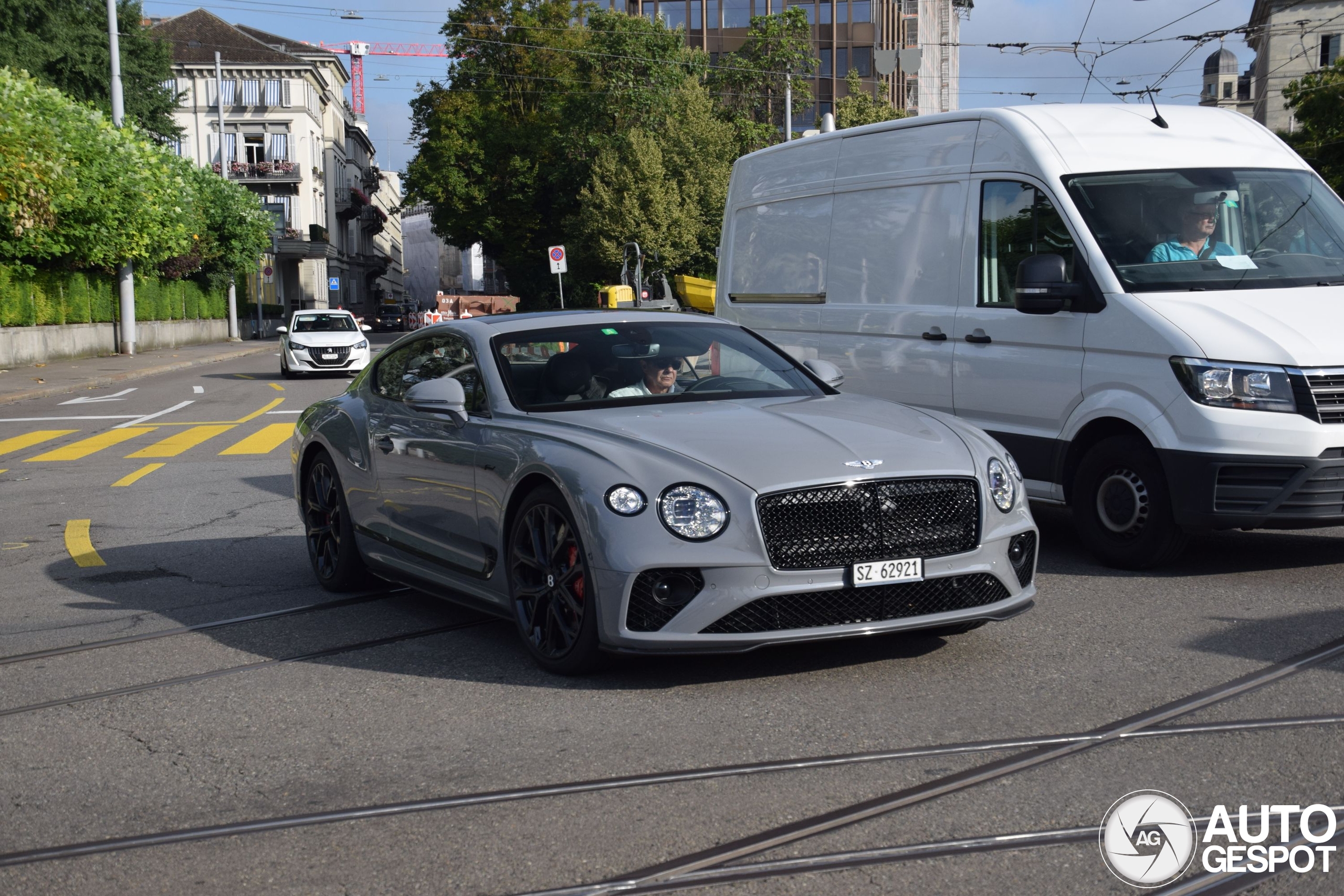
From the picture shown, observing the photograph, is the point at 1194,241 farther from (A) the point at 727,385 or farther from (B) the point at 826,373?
(A) the point at 727,385

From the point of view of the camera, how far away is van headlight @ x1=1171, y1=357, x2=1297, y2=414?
22.8ft

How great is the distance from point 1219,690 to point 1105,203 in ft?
11.8

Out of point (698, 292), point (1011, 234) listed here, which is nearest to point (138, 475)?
point (1011, 234)

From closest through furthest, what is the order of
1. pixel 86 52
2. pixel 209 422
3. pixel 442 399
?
pixel 442 399, pixel 209 422, pixel 86 52

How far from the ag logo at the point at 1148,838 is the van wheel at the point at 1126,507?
11.6 feet

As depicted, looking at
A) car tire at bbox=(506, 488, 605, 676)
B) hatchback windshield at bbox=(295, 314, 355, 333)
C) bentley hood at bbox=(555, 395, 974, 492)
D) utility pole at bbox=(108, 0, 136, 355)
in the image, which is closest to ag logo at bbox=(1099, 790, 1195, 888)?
bentley hood at bbox=(555, 395, 974, 492)

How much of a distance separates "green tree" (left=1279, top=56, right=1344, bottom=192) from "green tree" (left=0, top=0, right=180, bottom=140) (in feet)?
122

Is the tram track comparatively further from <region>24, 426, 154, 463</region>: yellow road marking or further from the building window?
the building window

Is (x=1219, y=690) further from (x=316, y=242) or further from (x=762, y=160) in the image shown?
(x=316, y=242)

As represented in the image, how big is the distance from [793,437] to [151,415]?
58.4ft

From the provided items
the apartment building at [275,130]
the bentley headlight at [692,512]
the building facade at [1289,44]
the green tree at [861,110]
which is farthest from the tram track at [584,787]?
the building facade at [1289,44]

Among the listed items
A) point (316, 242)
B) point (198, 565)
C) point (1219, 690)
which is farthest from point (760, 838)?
point (316, 242)

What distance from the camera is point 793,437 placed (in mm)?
5680

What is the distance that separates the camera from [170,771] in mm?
4625
